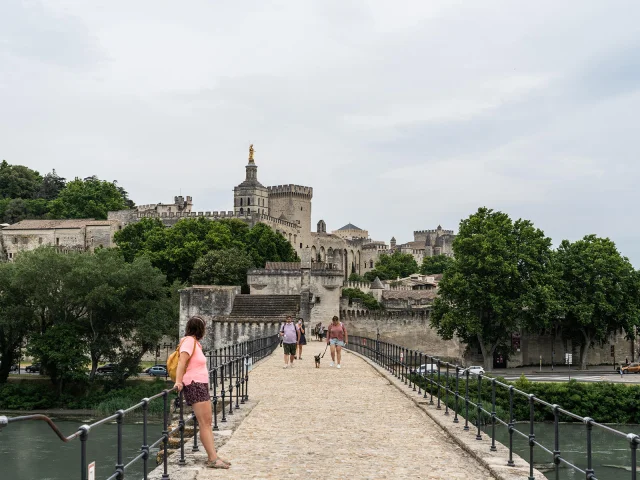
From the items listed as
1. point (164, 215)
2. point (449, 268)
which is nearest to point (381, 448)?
point (449, 268)

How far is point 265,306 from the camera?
41281 millimetres

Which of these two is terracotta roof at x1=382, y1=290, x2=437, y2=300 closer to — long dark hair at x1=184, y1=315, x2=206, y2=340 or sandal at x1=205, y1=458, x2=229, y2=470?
sandal at x1=205, y1=458, x2=229, y2=470

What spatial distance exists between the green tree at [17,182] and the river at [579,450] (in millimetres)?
89977

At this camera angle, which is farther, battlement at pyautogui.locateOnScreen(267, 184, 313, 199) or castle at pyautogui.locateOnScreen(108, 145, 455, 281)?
battlement at pyautogui.locateOnScreen(267, 184, 313, 199)

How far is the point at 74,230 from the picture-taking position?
89.1 meters

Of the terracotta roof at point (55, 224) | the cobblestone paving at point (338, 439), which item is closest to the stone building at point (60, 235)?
the terracotta roof at point (55, 224)

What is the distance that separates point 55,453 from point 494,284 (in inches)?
1063

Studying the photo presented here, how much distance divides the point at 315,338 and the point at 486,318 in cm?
1263

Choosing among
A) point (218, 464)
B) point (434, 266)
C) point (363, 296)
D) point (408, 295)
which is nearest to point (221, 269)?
point (363, 296)

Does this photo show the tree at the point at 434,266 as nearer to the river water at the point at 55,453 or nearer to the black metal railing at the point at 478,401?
the river water at the point at 55,453

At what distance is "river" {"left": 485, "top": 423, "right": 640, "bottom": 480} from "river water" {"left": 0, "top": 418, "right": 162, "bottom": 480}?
41.4 feet

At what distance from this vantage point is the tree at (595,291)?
A: 51344 mm

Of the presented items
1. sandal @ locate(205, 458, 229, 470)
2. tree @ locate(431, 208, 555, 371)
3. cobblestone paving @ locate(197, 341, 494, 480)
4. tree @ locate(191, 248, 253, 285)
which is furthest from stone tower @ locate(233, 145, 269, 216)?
sandal @ locate(205, 458, 229, 470)

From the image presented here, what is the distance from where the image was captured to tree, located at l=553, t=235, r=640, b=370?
51.3 meters
